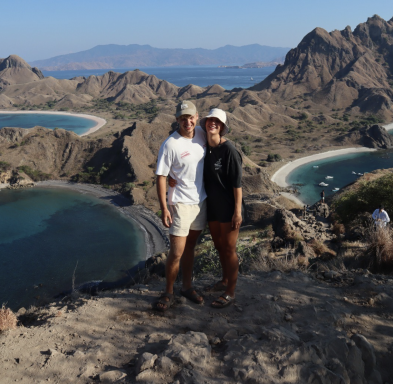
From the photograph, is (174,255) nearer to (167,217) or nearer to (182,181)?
(167,217)

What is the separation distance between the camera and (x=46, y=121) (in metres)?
92.8

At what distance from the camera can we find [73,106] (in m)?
112

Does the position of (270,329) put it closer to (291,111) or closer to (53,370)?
(53,370)

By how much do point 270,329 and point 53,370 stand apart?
2217mm

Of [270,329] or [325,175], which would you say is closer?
[270,329]

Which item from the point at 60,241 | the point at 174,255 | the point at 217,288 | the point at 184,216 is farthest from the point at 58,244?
the point at 184,216

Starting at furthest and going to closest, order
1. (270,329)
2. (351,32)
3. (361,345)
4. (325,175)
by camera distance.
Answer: (351,32) < (325,175) < (270,329) < (361,345)

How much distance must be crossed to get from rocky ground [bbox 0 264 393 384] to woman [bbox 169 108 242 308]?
627 millimetres

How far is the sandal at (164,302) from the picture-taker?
14.7 feet

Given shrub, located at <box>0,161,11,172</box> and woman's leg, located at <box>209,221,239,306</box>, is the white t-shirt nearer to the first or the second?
woman's leg, located at <box>209,221,239,306</box>

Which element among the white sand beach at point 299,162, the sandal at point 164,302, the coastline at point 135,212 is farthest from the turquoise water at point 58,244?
the white sand beach at point 299,162

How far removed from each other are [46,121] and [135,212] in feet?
243

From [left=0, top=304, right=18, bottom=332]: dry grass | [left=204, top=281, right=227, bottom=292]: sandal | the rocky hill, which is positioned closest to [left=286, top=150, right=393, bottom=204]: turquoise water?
the rocky hill

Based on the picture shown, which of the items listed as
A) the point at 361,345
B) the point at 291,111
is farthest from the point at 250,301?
the point at 291,111
